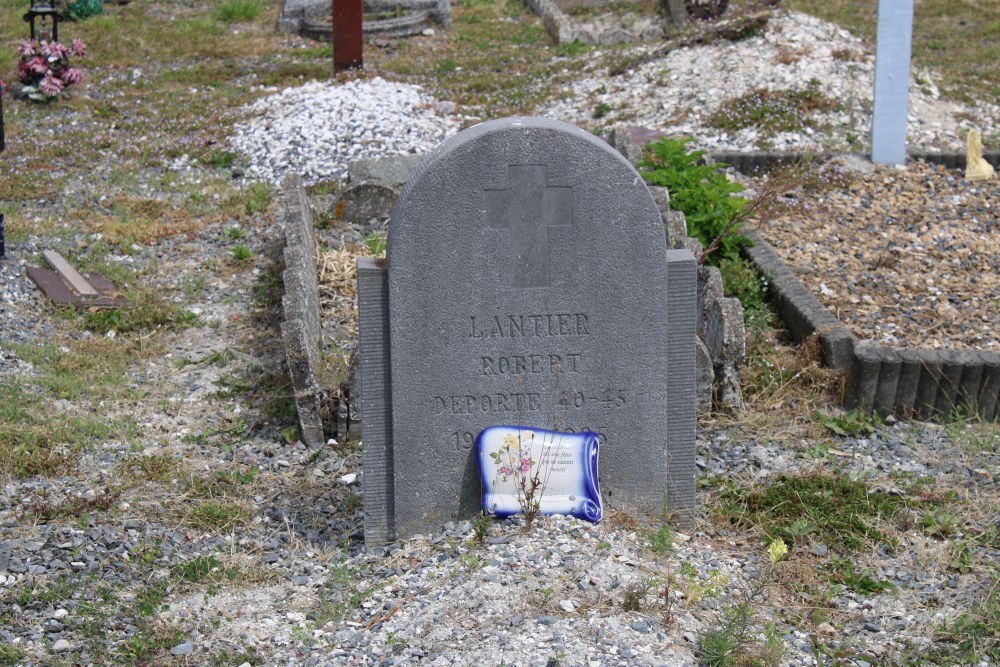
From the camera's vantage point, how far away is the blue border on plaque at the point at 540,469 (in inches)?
189

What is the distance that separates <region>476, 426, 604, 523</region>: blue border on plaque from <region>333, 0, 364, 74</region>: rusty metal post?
9.51 m

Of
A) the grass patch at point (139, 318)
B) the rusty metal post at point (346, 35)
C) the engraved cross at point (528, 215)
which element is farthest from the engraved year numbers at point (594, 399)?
the rusty metal post at point (346, 35)

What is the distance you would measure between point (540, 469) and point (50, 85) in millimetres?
10837

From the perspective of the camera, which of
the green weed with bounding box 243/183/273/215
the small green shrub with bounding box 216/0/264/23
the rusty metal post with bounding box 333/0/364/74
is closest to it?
the green weed with bounding box 243/183/273/215

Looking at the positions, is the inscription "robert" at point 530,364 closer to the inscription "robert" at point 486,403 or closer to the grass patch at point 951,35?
the inscription "robert" at point 486,403

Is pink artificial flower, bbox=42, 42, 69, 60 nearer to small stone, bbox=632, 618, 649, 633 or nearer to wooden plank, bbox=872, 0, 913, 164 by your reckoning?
wooden plank, bbox=872, 0, 913, 164

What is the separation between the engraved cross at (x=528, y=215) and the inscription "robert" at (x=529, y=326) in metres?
0.15

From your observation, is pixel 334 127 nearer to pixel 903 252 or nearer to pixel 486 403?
pixel 903 252

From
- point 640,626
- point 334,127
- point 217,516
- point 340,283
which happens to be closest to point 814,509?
point 640,626

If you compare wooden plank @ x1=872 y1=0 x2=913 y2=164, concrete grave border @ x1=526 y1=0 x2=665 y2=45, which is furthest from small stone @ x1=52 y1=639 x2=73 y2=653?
concrete grave border @ x1=526 y1=0 x2=665 y2=45

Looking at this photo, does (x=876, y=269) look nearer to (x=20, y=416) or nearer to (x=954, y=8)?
(x=20, y=416)

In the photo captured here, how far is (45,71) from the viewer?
45.3ft

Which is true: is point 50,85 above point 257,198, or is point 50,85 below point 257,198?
above

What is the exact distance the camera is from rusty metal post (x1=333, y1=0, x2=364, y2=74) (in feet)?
44.0
